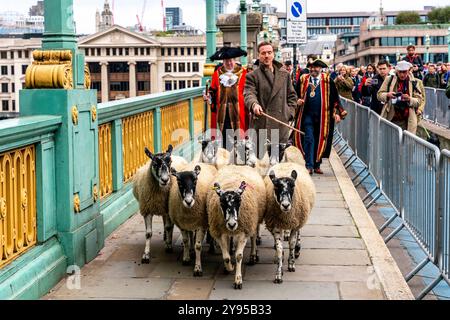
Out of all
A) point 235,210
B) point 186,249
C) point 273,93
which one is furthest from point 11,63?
point 235,210

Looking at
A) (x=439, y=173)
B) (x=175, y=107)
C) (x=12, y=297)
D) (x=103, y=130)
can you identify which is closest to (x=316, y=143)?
(x=175, y=107)

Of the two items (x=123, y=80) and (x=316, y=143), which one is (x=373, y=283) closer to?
(x=316, y=143)

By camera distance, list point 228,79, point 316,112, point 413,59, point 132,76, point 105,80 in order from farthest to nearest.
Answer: point 132,76, point 105,80, point 413,59, point 316,112, point 228,79

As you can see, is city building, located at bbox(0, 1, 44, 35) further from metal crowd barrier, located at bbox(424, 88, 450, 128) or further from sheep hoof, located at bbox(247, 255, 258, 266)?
metal crowd barrier, located at bbox(424, 88, 450, 128)

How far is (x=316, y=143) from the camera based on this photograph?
13.9 meters

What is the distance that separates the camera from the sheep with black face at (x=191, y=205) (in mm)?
6820

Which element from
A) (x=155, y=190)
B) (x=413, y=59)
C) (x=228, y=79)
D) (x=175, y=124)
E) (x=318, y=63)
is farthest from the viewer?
(x=413, y=59)

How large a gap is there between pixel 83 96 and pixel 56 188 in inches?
35.4

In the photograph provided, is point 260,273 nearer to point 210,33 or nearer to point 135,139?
point 135,139

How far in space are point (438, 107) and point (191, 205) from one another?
18629mm

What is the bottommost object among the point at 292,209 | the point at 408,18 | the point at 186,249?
the point at 186,249

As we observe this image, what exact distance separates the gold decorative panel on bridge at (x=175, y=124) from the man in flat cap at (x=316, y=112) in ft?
6.65

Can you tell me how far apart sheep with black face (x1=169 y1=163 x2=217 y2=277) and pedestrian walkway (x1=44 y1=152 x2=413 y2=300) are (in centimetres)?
24

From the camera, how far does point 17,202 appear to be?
20.2 ft
